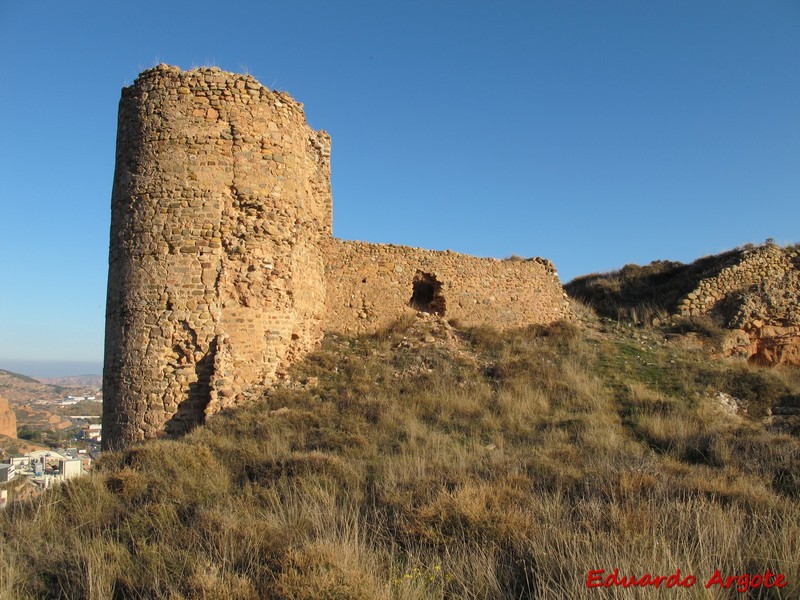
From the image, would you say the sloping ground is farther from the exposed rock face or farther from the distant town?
the exposed rock face

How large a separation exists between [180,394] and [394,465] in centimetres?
391

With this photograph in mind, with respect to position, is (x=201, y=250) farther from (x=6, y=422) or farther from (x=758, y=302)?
(x=6, y=422)

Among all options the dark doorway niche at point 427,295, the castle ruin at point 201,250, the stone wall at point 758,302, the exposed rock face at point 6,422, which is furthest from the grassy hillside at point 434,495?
the exposed rock face at point 6,422

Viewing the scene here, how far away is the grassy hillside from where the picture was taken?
4.04 metres

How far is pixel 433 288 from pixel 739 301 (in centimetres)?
718

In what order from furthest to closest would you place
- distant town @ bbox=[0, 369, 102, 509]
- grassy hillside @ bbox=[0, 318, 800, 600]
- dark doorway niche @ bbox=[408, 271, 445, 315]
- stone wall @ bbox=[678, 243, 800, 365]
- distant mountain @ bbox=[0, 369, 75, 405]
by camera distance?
distant mountain @ bbox=[0, 369, 75, 405] → stone wall @ bbox=[678, 243, 800, 365] → dark doorway niche @ bbox=[408, 271, 445, 315] → distant town @ bbox=[0, 369, 102, 509] → grassy hillside @ bbox=[0, 318, 800, 600]

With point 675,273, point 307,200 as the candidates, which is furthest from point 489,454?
point 675,273

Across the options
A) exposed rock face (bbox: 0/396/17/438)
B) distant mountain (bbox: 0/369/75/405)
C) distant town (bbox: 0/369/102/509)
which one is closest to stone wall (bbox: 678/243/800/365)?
distant town (bbox: 0/369/102/509)

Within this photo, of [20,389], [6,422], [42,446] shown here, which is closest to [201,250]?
[42,446]

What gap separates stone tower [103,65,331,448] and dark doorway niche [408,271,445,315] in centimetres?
356

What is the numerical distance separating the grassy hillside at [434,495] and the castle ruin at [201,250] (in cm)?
82

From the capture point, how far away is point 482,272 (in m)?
13.8

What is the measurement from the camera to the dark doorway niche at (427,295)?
13.2 m

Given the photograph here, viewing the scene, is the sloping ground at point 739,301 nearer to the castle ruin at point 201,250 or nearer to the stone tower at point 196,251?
the castle ruin at point 201,250
